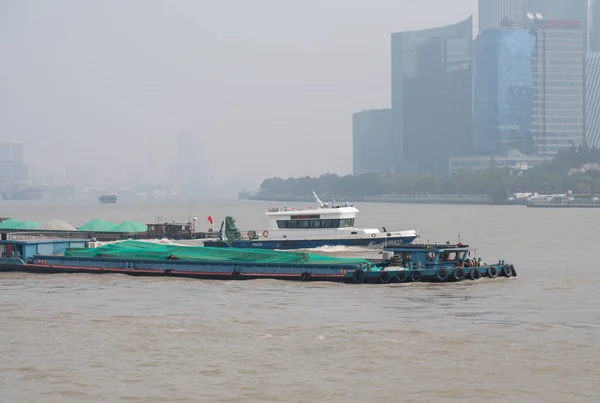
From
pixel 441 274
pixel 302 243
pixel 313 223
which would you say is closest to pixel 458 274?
pixel 441 274

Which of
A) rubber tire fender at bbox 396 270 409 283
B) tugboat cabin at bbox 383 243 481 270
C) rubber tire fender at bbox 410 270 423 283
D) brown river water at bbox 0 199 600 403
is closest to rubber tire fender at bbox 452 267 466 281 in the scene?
brown river water at bbox 0 199 600 403

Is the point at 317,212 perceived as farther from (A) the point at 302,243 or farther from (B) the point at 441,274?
(B) the point at 441,274

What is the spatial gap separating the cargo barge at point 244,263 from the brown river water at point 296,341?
81cm

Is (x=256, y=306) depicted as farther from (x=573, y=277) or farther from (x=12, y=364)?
(x=573, y=277)

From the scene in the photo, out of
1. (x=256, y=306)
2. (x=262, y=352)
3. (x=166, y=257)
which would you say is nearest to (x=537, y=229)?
(x=166, y=257)

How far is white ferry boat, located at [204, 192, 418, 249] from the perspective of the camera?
3250 inches

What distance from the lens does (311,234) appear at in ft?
273

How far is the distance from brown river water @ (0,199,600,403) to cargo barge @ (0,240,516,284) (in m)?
0.81

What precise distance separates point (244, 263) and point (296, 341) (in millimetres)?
21419

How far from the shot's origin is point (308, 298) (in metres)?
53.4

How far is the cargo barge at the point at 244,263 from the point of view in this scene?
5806 centimetres

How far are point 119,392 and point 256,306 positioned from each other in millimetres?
18530

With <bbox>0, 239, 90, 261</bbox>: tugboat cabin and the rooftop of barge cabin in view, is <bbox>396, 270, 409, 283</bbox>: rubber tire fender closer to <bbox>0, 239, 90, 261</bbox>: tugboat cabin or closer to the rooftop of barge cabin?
the rooftop of barge cabin

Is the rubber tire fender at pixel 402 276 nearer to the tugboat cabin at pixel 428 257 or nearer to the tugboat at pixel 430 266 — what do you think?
the tugboat at pixel 430 266
